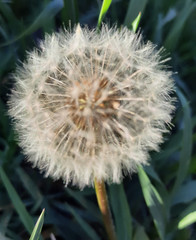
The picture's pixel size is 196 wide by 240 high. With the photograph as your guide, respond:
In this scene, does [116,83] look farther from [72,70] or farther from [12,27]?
[12,27]

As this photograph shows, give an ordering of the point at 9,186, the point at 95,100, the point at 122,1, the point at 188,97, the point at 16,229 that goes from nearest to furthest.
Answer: the point at 95,100, the point at 9,186, the point at 16,229, the point at 188,97, the point at 122,1

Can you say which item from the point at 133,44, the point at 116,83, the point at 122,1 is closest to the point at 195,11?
the point at 122,1

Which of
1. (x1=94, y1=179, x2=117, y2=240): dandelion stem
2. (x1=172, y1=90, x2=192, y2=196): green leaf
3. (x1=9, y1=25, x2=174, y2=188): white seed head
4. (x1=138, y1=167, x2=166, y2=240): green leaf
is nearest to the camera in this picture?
(x1=9, y1=25, x2=174, y2=188): white seed head

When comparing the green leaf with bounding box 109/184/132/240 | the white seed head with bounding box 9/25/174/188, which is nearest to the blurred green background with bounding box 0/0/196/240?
the green leaf with bounding box 109/184/132/240

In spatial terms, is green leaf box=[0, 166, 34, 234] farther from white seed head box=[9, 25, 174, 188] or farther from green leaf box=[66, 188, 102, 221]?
green leaf box=[66, 188, 102, 221]

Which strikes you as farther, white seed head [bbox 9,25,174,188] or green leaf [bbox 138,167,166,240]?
green leaf [bbox 138,167,166,240]

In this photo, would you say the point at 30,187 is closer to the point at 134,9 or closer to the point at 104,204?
the point at 104,204

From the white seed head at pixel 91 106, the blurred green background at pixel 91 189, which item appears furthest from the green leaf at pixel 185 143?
the white seed head at pixel 91 106

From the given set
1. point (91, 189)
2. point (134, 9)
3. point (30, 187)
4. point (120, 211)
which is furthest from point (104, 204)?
point (134, 9)
